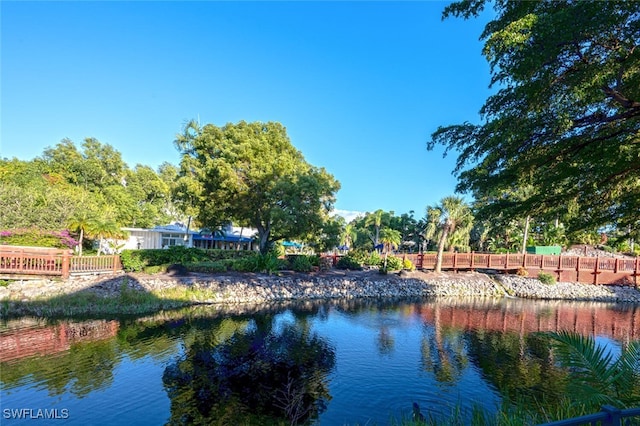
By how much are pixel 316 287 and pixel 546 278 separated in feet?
57.2

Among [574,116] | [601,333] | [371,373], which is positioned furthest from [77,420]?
[601,333]

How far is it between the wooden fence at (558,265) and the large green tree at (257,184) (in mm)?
6428

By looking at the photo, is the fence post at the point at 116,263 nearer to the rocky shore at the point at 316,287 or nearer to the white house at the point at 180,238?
the rocky shore at the point at 316,287

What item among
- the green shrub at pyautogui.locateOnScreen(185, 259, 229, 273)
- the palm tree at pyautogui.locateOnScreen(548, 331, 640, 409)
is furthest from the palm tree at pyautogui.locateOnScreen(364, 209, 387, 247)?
the palm tree at pyautogui.locateOnScreen(548, 331, 640, 409)

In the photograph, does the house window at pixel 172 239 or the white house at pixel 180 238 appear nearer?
the white house at pixel 180 238

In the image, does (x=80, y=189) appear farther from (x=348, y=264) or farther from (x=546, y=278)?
(x=546, y=278)

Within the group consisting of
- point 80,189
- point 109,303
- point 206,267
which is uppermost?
point 80,189

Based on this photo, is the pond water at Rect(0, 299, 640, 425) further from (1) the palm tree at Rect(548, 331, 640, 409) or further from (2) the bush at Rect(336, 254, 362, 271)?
(2) the bush at Rect(336, 254, 362, 271)

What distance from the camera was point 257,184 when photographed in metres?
24.0

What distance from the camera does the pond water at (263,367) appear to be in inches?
282

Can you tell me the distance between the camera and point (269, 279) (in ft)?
66.1

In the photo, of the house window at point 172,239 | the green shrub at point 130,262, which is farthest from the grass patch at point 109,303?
the house window at point 172,239

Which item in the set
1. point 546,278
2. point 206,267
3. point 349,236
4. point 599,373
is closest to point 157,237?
point 206,267

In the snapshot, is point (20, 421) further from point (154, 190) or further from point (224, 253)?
point (154, 190)
